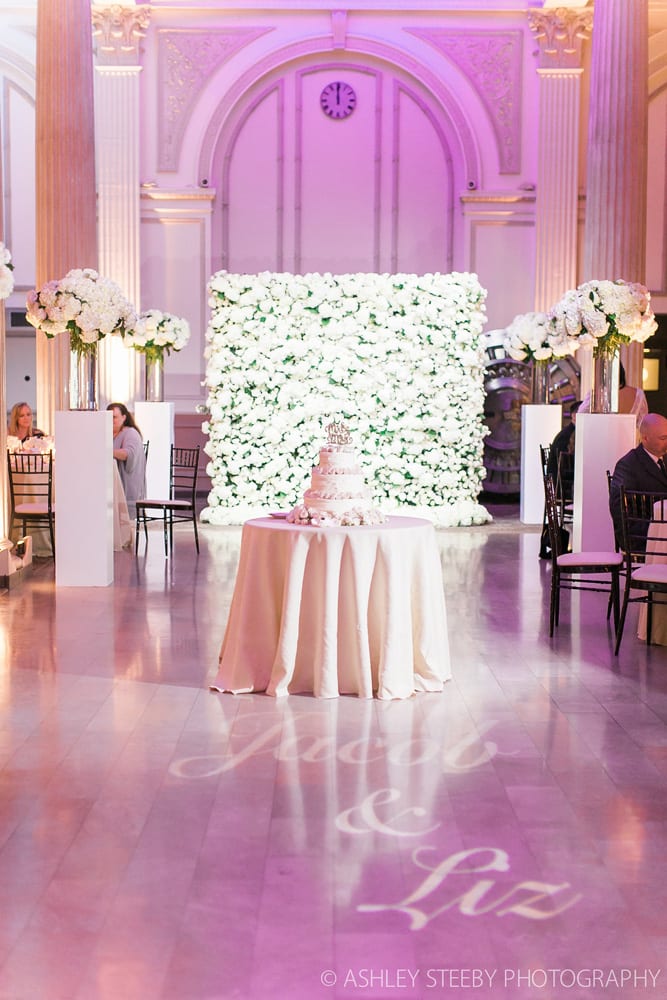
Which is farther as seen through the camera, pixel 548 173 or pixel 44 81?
pixel 548 173

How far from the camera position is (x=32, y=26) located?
16.3m

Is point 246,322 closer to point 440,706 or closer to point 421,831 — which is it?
point 440,706

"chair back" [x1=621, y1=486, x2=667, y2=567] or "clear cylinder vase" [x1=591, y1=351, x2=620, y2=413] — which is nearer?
"chair back" [x1=621, y1=486, x2=667, y2=567]

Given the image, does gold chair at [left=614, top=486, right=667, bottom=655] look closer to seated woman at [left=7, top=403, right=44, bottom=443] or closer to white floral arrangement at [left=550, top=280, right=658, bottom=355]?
white floral arrangement at [left=550, top=280, right=658, bottom=355]

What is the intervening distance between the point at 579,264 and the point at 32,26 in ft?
26.4

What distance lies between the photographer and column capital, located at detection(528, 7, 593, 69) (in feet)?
51.8

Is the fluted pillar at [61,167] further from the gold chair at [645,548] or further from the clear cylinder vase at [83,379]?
the gold chair at [645,548]

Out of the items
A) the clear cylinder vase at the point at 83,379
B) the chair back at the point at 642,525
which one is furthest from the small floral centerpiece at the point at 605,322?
the clear cylinder vase at the point at 83,379

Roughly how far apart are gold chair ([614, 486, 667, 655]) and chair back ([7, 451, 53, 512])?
478cm

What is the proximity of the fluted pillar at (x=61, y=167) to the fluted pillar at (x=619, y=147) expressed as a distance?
5173 mm

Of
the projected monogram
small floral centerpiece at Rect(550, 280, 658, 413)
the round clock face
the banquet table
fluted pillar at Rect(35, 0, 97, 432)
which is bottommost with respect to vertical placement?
the projected monogram

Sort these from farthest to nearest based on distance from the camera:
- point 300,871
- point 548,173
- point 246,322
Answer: point 548,173 → point 246,322 → point 300,871

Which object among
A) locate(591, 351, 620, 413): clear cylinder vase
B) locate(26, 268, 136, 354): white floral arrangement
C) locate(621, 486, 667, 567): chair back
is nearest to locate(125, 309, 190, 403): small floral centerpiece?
locate(26, 268, 136, 354): white floral arrangement

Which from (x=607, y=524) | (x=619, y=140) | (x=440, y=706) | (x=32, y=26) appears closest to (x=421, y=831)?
(x=440, y=706)
